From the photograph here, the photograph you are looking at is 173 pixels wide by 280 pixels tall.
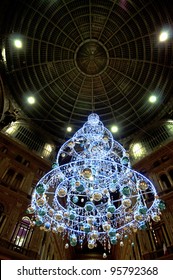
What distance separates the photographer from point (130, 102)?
815 inches

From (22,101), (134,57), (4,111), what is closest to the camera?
(4,111)

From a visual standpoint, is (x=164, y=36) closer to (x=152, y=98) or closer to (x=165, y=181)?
(x=152, y=98)

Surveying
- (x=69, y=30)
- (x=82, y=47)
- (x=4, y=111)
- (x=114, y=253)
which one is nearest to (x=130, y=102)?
(x=82, y=47)

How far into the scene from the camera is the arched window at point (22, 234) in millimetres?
12492

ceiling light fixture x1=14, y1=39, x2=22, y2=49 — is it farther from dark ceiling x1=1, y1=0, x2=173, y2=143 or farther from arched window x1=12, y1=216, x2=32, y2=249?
arched window x1=12, y1=216, x2=32, y2=249

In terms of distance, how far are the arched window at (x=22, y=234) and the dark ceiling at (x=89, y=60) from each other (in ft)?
36.6

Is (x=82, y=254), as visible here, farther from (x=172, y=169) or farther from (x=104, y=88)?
(x=104, y=88)

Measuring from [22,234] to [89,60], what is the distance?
16.7m

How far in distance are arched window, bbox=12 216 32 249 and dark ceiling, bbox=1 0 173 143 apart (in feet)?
36.6

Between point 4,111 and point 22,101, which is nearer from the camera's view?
point 4,111

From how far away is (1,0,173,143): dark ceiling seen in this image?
16406 mm

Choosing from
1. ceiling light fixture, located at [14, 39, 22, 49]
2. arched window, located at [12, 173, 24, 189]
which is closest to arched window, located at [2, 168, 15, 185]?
arched window, located at [12, 173, 24, 189]

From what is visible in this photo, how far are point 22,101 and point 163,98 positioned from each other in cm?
1467

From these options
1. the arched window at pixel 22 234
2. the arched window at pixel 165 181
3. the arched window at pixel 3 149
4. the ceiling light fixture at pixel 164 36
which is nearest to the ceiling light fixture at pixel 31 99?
the arched window at pixel 3 149
